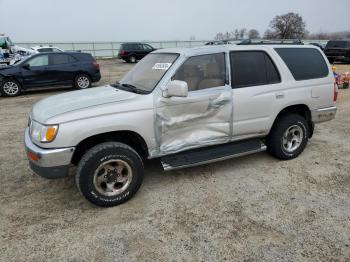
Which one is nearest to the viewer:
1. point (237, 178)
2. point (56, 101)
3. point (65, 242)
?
point (65, 242)

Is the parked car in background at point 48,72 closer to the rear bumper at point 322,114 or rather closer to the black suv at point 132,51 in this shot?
the rear bumper at point 322,114

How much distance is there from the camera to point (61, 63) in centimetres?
1214

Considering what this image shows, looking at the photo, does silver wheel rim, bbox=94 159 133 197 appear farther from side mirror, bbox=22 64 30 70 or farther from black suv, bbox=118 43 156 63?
black suv, bbox=118 43 156 63

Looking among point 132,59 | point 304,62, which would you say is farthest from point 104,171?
point 132,59

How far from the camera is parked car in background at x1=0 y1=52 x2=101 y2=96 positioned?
37.6 ft

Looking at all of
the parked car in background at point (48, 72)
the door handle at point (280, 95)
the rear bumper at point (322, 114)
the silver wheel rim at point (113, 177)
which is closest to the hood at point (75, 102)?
the silver wheel rim at point (113, 177)

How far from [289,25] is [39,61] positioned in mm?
49172

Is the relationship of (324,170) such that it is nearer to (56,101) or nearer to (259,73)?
(259,73)

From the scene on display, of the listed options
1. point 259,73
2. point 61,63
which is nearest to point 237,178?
point 259,73

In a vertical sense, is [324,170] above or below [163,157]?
below

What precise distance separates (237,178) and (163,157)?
1114 mm

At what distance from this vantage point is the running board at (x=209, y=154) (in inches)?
155

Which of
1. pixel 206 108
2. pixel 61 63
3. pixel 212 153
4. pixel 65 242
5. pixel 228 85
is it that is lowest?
pixel 65 242

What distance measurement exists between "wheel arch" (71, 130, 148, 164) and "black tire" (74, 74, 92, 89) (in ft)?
30.3
